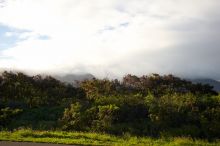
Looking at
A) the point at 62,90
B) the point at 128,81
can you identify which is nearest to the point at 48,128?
the point at 62,90

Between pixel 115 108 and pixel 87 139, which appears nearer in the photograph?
pixel 87 139

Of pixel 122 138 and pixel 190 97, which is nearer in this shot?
pixel 122 138

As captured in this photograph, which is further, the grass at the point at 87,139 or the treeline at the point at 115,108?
the treeline at the point at 115,108

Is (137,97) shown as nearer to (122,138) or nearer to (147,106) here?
(147,106)

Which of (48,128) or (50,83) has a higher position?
(50,83)

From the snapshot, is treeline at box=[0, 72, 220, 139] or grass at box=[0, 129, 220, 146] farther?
treeline at box=[0, 72, 220, 139]

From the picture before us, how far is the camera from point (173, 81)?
3678 cm

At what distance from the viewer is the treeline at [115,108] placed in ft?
78.5

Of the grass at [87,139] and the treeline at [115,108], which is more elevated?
the treeline at [115,108]

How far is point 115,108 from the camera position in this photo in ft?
83.8

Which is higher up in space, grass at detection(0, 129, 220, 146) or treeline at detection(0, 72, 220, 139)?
treeline at detection(0, 72, 220, 139)

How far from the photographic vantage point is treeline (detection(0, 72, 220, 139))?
2394cm

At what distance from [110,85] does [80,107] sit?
7850 mm

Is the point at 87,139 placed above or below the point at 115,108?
below
